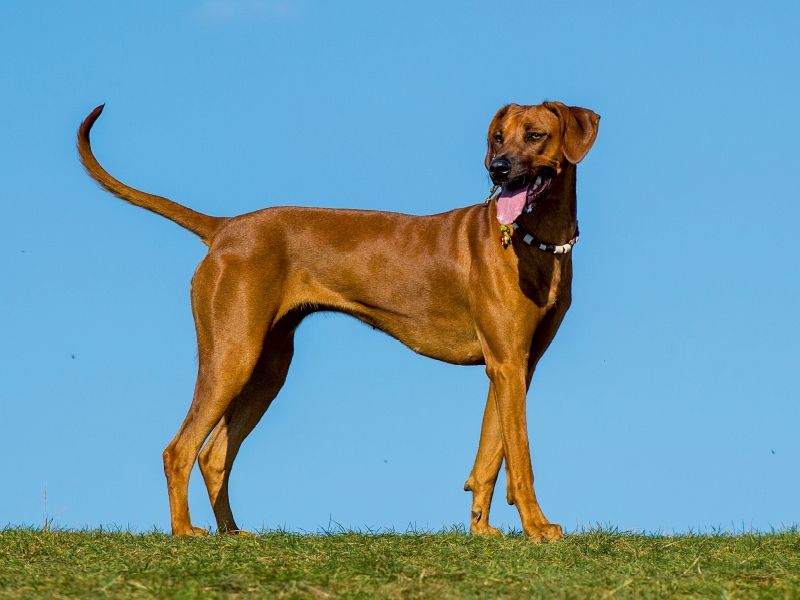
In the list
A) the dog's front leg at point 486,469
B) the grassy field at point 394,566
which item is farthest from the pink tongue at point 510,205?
the grassy field at point 394,566

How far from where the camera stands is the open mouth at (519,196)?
640 centimetres

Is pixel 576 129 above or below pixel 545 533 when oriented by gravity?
above

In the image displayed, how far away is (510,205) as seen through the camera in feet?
21.1

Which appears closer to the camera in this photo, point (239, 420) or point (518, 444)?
point (518, 444)

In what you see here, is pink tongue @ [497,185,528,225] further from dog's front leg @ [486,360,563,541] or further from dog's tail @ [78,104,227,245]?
dog's tail @ [78,104,227,245]

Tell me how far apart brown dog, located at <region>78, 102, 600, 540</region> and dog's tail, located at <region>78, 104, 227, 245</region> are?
0.03ft

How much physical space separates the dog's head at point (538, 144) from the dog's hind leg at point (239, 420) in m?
2.15

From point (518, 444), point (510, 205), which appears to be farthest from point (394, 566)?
point (510, 205)

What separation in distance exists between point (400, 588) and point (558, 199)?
311cm

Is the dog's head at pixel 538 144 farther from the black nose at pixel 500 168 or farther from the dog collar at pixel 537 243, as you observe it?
the dog collar at pixel 537 243

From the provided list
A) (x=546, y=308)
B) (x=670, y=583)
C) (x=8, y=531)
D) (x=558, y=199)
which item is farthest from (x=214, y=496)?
(x=670, y=583)

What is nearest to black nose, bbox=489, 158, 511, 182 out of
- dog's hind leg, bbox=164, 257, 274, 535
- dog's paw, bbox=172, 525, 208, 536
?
dog's hind leg, bbox=164, 257, 274, 535

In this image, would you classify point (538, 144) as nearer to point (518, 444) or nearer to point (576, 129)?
point (576, 129)

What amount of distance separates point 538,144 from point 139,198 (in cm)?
290
